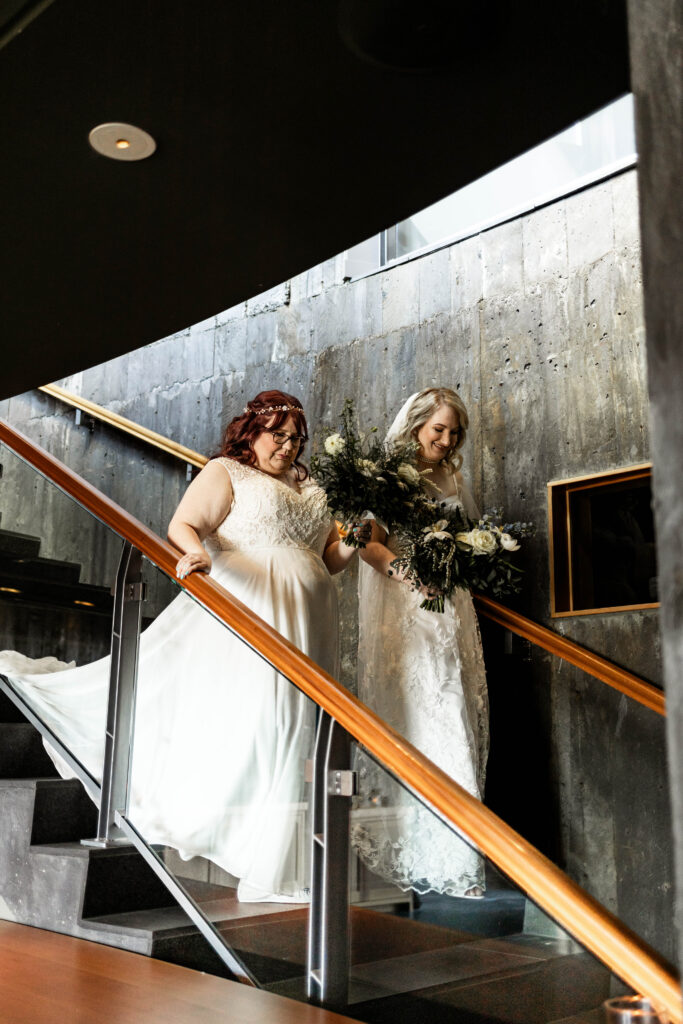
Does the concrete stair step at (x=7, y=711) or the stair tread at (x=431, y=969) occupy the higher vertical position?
the concrete stair step at (x=7, y=711)

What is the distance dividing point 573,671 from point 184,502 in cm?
195

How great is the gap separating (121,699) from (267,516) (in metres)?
1.02

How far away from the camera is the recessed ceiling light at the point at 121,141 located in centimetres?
268

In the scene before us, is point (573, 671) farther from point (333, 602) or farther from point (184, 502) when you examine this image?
point (184, 502)

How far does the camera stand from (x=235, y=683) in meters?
2.91

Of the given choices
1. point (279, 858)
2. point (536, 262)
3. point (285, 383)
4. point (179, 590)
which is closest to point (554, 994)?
point (279, 858)

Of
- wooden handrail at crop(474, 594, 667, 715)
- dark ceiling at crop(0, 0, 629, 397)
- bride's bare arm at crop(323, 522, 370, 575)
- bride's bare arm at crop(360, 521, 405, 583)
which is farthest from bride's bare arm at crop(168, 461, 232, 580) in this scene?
wooden handrail at crop(474, 594, 667, 715)

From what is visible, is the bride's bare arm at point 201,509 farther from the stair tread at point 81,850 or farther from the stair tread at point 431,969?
the stair tread at point 431,969

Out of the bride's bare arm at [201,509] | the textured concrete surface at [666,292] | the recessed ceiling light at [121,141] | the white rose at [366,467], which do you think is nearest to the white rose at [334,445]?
the white rose at [366,467]

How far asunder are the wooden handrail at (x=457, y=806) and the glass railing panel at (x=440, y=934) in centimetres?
3

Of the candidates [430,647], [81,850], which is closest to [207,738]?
[81,850]

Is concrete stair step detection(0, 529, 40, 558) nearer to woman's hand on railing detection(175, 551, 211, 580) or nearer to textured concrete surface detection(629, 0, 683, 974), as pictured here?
woman's hand on railing detection(175, 551, 211, 580)

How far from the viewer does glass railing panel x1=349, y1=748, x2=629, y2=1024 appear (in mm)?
1765

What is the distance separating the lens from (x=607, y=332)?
4.67m
